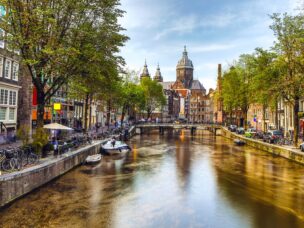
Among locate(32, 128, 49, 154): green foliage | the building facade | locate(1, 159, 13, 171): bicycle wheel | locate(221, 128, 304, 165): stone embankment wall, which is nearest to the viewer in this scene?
locate(1, 159, 13, 171): bicycle wheel

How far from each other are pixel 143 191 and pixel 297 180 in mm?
14360

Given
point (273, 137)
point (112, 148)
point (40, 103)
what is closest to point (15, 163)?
point (40, 103)

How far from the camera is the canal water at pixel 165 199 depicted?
16.8 m

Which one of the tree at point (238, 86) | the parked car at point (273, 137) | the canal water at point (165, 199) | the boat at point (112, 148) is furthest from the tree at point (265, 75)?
the boat at point (112, 148)

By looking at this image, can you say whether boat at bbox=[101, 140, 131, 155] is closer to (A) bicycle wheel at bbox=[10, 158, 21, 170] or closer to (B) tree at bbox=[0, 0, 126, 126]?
(B) tree at bbox=[0, 0, 126, 126]

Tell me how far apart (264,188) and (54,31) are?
21.9 m

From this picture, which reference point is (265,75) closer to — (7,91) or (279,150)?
(279,150)

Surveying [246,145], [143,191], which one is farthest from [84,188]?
[246,145]

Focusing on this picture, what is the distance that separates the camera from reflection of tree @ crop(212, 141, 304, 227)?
1802cm

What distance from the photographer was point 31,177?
20641 mm

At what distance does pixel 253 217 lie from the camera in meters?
17.8

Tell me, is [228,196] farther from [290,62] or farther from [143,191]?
[290,62]

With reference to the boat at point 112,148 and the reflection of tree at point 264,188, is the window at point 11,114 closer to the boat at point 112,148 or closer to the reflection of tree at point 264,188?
the boat at point 112,148

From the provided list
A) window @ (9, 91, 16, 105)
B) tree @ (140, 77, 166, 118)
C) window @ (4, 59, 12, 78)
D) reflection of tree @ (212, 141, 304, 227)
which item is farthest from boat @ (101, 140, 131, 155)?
tree @ (140, 77, 166, 118)
